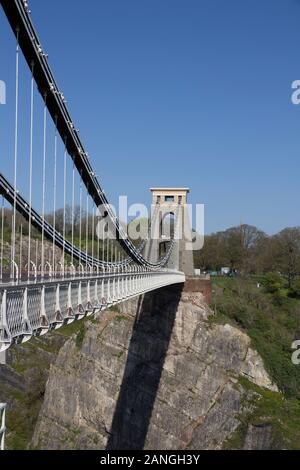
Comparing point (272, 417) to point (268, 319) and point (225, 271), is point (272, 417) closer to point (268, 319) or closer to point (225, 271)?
point (268, 319)

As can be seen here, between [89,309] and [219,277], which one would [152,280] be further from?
[219,277]

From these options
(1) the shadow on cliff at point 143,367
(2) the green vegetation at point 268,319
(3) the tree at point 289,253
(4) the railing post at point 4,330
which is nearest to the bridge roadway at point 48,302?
(4) the railing post at point 4,330

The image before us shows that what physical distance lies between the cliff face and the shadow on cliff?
0.16 feet

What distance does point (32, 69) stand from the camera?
12.8m

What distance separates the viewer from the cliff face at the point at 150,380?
3041cm

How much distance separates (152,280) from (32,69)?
43.9 feet

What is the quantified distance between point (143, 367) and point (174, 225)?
11.7 meters

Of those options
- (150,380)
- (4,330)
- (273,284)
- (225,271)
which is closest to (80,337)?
(150,380)

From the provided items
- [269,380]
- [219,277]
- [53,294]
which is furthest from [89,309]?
[219,277]

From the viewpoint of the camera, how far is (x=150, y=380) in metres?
33.2

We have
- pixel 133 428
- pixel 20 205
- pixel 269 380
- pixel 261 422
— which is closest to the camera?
pixel 20 205

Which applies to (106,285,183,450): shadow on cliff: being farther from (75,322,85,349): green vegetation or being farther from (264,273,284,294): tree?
(264,273,284,294): tree

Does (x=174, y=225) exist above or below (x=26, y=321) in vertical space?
above

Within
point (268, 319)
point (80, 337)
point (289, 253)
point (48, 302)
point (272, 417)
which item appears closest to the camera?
point (48, 302)
